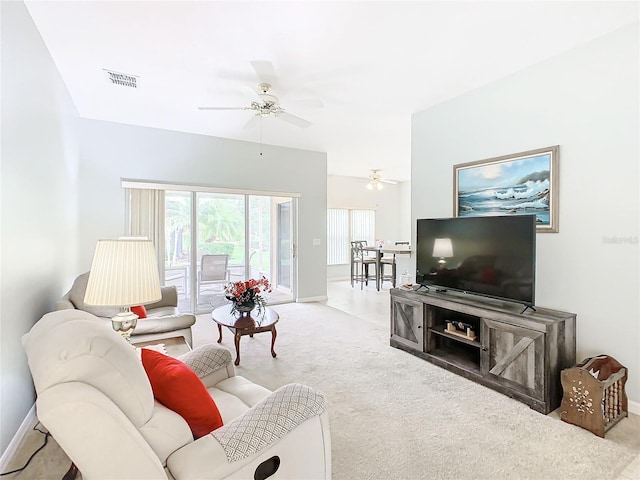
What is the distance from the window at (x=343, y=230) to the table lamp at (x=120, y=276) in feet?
23.2

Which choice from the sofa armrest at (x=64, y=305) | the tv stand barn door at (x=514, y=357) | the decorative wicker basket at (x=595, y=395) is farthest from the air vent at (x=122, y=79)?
the decorative wicker basket at (x=595, y=395)

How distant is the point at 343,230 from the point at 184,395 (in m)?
7.73

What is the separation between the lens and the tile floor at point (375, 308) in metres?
2.04

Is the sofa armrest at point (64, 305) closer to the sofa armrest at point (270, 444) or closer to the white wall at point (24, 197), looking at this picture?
the white wall at point (24, 197)

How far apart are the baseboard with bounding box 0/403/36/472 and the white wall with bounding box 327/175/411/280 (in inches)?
267

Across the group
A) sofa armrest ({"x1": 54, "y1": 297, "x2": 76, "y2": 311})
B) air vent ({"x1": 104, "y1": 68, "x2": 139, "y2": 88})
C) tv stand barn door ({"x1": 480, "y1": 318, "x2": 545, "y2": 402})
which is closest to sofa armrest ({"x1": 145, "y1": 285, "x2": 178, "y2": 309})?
sofa armrest ({"x1": 54, "y1": 297, "x2": 76, "y2": 311})

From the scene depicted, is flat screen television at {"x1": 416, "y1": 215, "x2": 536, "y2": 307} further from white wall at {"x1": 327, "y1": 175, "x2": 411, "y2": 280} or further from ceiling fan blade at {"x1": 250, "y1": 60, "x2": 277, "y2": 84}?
white wall at {"x1": 327, "y1": 175, "x2": 411, "y2": 280}

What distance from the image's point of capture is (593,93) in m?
2.59

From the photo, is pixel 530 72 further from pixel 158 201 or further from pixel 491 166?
pixel 158 201

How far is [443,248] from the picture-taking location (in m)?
3.33

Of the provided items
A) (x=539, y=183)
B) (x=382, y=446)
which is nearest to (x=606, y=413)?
(x=382, y=446)

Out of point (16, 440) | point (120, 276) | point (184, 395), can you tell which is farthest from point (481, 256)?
point (16, 440)

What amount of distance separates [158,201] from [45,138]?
2239 millimetres

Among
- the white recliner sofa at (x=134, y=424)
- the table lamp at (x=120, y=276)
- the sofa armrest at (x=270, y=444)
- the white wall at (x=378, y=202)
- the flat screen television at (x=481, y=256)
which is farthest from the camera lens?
the white wall at (x=378, y=202)
